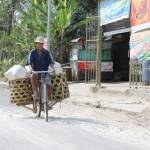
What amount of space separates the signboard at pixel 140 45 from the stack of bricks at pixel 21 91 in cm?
513

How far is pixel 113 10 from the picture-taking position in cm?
1872

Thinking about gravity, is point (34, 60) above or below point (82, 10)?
below

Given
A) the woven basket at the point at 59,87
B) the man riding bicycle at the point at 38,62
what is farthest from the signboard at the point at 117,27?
the man riding bicycle at the point at 38,62

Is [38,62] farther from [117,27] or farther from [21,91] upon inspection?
[117,27]

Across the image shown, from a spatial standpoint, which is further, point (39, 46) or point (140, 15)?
point (140, 15)

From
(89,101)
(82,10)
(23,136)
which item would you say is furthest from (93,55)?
(23,136)

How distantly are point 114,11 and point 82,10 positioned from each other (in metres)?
7.08

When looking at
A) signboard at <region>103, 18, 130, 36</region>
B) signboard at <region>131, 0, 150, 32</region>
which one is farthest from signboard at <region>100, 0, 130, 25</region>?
signboard at <region>131, 0, 150, 32</region>

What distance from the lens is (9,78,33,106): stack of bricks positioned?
1194 cm

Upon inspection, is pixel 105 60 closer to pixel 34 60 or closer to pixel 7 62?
pixel 7 62

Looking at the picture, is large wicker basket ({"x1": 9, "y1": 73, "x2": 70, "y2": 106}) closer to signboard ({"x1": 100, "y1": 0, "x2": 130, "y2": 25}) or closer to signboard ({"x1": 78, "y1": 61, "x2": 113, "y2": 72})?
signboard ({"x1": 100, "y1": 0, "x2": 130, "y2": 25})

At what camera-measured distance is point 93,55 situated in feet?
74.9

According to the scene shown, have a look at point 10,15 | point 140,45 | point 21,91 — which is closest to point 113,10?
point 140,45

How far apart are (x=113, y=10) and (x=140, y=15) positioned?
7.15ft
